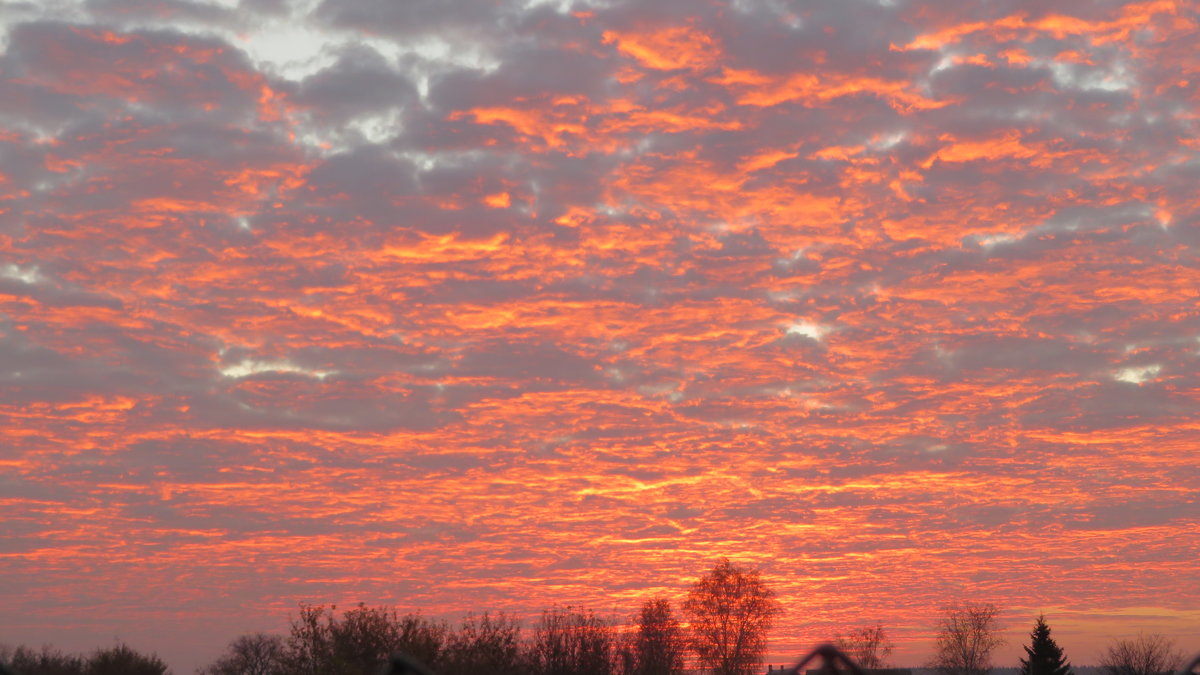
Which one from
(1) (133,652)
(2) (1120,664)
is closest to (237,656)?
(1) (133,652)

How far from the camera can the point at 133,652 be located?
6856 cm

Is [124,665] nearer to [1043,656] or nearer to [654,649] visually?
[654,649]

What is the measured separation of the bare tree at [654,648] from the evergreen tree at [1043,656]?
141ft

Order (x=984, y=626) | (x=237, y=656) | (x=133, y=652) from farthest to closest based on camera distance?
(x=984, y=626) → (x=237, y=656) → (x=133, y=652)

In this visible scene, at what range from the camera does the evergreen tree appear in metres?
131

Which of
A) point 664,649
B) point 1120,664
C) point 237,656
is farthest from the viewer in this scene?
point 1120,664

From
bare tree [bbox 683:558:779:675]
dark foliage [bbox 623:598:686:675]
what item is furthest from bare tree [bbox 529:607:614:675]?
bare tree [bbox 683:558:779:675]

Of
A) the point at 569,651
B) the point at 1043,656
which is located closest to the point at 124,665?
the point at 569,651

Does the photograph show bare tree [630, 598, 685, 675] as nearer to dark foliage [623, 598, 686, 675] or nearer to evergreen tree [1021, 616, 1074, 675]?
dark foliage [623, 598, 686, 675]

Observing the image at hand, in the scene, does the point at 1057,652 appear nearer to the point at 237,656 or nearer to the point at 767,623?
the point at 767,623

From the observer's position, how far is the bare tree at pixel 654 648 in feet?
215

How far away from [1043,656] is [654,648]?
75.7 m

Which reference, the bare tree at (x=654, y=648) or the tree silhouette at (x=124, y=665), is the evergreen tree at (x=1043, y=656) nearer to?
the bare tree at (x=654, y=648)

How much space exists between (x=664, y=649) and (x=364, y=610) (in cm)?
3088
